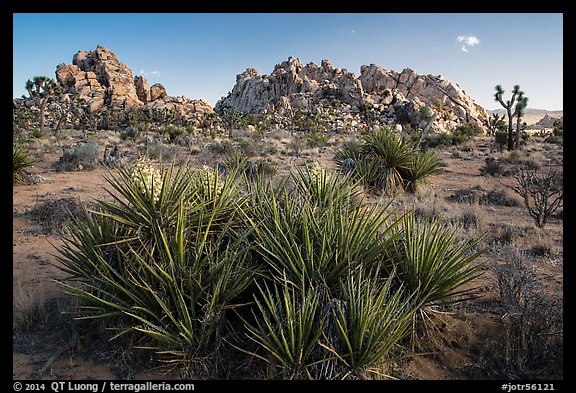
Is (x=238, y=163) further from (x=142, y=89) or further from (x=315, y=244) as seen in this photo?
(x=142, y=89)

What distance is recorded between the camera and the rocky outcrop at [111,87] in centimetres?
6512

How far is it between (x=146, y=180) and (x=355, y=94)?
7712 cm

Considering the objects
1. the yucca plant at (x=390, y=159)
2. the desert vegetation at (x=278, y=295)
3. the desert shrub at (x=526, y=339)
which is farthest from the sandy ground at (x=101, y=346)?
the yucca plant at (x=390, y=159)

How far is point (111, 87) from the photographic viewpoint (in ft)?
227

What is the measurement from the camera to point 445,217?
25.7 ft

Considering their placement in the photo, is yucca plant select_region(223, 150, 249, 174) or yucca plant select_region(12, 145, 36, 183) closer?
yucca plant select_region(223, 150, 249, 174)

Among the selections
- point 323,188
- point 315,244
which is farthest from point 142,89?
point 315,244

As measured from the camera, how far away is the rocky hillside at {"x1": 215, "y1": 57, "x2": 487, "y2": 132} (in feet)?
222

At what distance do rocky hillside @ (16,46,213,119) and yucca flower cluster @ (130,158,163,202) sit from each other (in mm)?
61811

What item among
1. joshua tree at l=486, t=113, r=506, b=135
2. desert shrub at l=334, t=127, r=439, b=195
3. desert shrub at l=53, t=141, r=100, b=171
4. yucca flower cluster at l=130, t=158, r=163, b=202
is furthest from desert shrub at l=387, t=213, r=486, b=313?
joshua tree at l=486, t=113, r=506, b=135

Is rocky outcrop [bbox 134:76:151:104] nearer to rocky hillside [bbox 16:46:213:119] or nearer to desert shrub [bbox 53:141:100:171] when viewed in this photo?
rocky hillside [bbox 16:46:213:119]

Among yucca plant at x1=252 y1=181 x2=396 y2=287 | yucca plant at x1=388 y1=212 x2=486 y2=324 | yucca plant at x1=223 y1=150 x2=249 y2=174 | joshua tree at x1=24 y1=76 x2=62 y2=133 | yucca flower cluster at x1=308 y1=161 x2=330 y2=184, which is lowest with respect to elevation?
yucca plant at x1=388 y1=212 x2=486 y2=324
